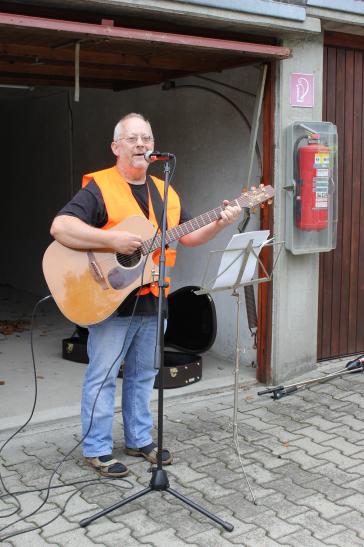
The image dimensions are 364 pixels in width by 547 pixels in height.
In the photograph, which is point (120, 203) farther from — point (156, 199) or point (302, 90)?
point (302, 90)

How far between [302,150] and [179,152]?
1784mm

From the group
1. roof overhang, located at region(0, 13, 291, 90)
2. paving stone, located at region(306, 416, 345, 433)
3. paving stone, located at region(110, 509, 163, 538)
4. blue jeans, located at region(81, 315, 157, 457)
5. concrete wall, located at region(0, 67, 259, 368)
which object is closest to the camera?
paving stone, located at region(110, 509, 163, 538)

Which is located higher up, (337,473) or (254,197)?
(254,197)

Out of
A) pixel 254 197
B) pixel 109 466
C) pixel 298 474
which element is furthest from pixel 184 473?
pixel 254 197

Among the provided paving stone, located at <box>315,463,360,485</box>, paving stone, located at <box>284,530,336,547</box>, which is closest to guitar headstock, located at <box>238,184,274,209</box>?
paving stone, located at <box>315,463,360,485</box>

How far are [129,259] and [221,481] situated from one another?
132 cm

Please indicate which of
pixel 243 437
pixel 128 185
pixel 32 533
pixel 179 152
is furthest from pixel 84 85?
pixel 32 533

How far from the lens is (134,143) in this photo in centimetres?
393

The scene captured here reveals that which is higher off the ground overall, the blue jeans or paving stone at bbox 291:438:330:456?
the blue jeans

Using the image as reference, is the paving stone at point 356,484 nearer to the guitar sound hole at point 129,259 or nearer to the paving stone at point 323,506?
the paving stone at point 323,506

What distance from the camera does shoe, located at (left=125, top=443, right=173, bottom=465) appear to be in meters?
4.28

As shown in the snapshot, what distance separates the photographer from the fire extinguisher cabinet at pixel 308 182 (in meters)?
5.57

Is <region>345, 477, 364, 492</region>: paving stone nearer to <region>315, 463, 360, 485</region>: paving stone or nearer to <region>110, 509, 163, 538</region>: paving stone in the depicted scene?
<region>315, 463, 360, 485</region>: paving stone

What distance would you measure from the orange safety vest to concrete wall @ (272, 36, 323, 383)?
176 cm
